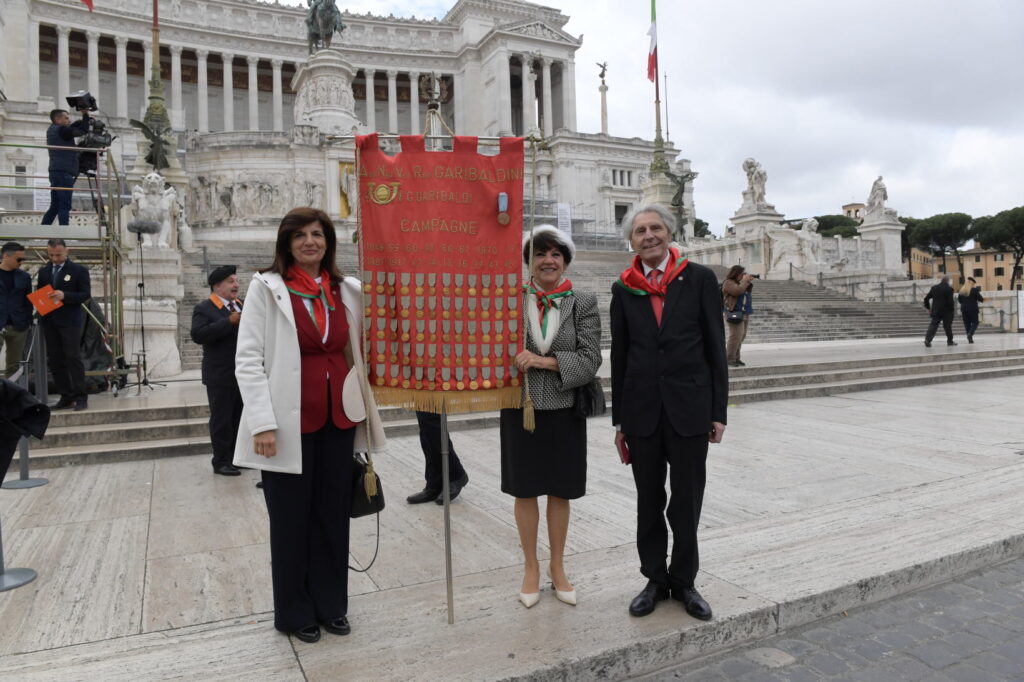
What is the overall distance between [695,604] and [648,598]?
0.22m

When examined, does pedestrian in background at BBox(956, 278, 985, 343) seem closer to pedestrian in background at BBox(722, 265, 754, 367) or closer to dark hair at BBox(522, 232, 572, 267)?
pedestrian in background at BBox(722, 265, 754, 367)

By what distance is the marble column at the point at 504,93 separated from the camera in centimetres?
6456

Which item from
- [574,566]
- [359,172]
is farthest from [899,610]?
[359,172]

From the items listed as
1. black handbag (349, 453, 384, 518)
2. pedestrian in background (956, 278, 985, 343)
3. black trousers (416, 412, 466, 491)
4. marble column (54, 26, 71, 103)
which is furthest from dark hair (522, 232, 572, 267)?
marble column (54, 26, 71, 103)

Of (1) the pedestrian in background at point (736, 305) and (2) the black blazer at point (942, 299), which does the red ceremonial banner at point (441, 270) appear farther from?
(2) the black blazer at point (942, 299)

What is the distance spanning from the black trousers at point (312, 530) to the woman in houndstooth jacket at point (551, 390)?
0.80 m

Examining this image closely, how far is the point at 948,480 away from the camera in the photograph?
5707 mm

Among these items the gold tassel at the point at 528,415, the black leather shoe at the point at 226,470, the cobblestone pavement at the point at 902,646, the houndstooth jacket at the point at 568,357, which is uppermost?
the houndstooth jacket at the point at 568,357

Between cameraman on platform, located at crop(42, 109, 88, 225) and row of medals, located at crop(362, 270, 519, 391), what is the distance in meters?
10.0

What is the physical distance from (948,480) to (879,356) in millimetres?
8849

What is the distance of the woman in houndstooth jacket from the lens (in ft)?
10.9

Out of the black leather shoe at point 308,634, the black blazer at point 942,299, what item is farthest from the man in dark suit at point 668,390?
the black blazer at point 942,299

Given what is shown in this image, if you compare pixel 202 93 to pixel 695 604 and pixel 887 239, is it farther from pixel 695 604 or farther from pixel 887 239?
pixel 695 604

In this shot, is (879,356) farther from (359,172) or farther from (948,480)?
(359,172)
